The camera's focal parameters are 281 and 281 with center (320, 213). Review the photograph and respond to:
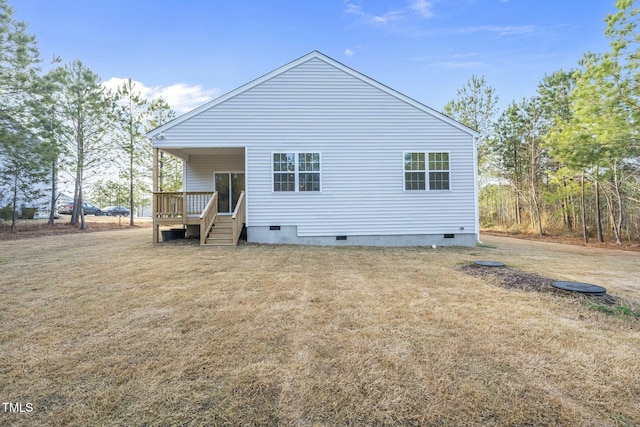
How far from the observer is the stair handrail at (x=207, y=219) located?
30.8 feet

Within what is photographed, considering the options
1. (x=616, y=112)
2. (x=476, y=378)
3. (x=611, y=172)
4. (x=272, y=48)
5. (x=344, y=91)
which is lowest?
(x=476, y=378)

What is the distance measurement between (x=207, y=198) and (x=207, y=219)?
5.12 feet

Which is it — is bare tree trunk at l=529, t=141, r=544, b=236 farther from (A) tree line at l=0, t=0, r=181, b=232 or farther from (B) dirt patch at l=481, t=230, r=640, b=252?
(A) tree line at l=0, t=0, r=181, b=232

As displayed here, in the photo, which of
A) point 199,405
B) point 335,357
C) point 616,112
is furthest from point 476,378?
point 616,112

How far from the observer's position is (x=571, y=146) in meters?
11.0

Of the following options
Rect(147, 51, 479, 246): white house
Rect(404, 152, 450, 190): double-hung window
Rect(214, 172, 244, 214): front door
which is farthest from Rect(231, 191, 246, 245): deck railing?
Rect(404, 152, 450, 190): double-hung window

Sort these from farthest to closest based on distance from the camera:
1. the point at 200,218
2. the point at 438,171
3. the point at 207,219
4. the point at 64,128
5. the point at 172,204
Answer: the point at 64,128 < the point at 438,171 < the point at 172,204 < the point at 207,219 < the point at 200,218

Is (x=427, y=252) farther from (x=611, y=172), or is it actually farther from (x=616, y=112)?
(x=611, y=172)

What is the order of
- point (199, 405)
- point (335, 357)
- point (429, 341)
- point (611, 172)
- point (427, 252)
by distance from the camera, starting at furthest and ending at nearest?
point (611, 172), point (427, 252), point (429, 341), point (335, 357), point (199, 405)

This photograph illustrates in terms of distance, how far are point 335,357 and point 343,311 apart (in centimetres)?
121

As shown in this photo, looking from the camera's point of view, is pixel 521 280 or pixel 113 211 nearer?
pixel 521 280

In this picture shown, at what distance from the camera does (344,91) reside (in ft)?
33.5

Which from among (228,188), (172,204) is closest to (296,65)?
(228,188)

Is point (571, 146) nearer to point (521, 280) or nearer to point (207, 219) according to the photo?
point (521, 280)
